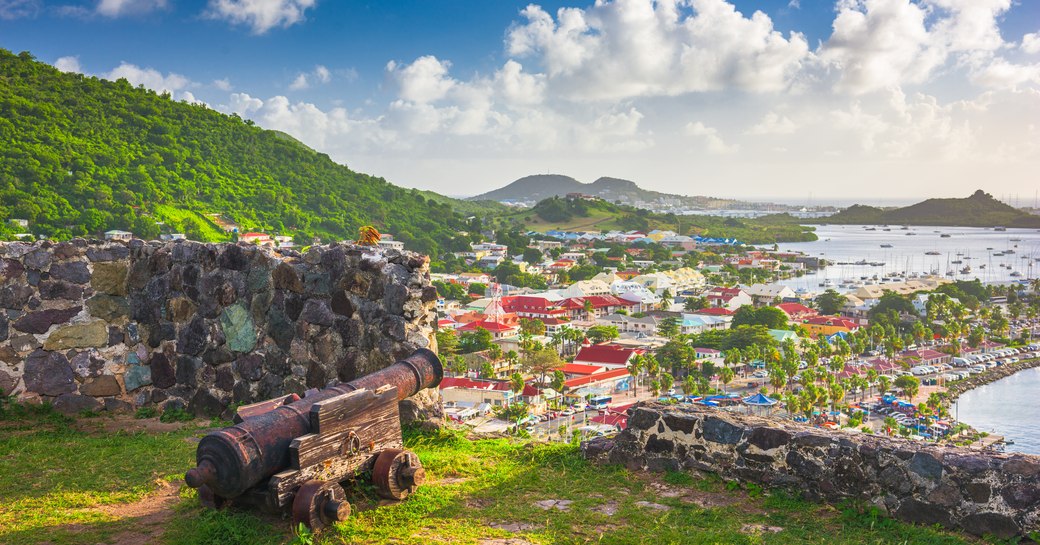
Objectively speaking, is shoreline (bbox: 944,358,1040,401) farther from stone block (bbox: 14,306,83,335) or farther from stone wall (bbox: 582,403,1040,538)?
stone block (bbox: 14,306,83,335)

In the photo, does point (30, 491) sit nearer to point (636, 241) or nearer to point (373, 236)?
point (373, 236)

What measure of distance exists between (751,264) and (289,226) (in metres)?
56.8

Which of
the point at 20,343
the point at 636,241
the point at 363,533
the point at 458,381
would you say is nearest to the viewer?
the point at 363,533

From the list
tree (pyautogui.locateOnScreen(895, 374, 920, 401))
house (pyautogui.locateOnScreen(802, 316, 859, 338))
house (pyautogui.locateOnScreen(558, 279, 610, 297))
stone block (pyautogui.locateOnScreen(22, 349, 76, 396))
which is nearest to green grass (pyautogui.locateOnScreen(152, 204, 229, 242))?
house (pyautogui.locateOnScreen(558, 279, 610, 297))

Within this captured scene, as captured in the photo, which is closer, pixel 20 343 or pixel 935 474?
pixel 935 474

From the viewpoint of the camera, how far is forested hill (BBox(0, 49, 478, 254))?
158 ft

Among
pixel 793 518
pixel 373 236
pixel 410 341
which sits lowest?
pixel 793 518

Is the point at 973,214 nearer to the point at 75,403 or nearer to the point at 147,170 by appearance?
the point at 147,170

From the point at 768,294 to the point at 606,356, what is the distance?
30.2 metres

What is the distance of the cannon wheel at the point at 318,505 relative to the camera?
131 inches

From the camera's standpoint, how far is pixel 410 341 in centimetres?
508

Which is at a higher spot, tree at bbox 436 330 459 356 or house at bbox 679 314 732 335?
tree at bbox 436 330 459 356

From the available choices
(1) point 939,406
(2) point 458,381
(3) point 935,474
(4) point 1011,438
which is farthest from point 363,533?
(1) point 939,406

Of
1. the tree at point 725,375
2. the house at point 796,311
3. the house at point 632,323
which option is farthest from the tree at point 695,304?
the tree at point 725,375
